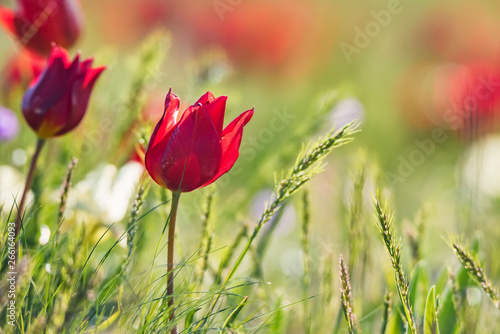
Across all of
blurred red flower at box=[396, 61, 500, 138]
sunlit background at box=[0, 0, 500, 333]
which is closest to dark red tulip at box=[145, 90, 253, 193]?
sunlit background at box=[0, 0, 500, 333]

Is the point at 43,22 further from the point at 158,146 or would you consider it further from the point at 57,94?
the point at 158,146

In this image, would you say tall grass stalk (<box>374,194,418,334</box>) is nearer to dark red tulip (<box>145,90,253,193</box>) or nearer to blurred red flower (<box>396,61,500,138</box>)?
dark red tulip (<box>145,90,253,193</box>)

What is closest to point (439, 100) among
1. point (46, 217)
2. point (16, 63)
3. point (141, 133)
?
point (16, 63)

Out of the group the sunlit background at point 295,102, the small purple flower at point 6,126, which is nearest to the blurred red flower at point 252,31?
the sunlit background at point 295,102

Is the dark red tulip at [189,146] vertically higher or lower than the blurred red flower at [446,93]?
lower

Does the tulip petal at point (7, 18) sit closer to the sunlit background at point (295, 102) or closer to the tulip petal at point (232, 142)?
the sunlit background at point (295, 102)

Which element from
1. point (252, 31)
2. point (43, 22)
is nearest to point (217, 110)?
point (43, 22)

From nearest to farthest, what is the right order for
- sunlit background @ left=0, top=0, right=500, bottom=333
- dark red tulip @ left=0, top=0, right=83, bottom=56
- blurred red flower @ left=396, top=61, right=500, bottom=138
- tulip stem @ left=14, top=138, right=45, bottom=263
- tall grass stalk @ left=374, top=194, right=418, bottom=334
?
tall grass stalk @ left=374, top=194, right=418, bottom=334 → tulip stem @ left=14, top=138, right=45, bottom=263 → dark red tulip @ left=0, top=0, right=83, bottom=56 → sunlit background @ left=0, top=0, right=500, bottom=333 → blurred red flower @ left=396, top=61, right=500, bottom=138
